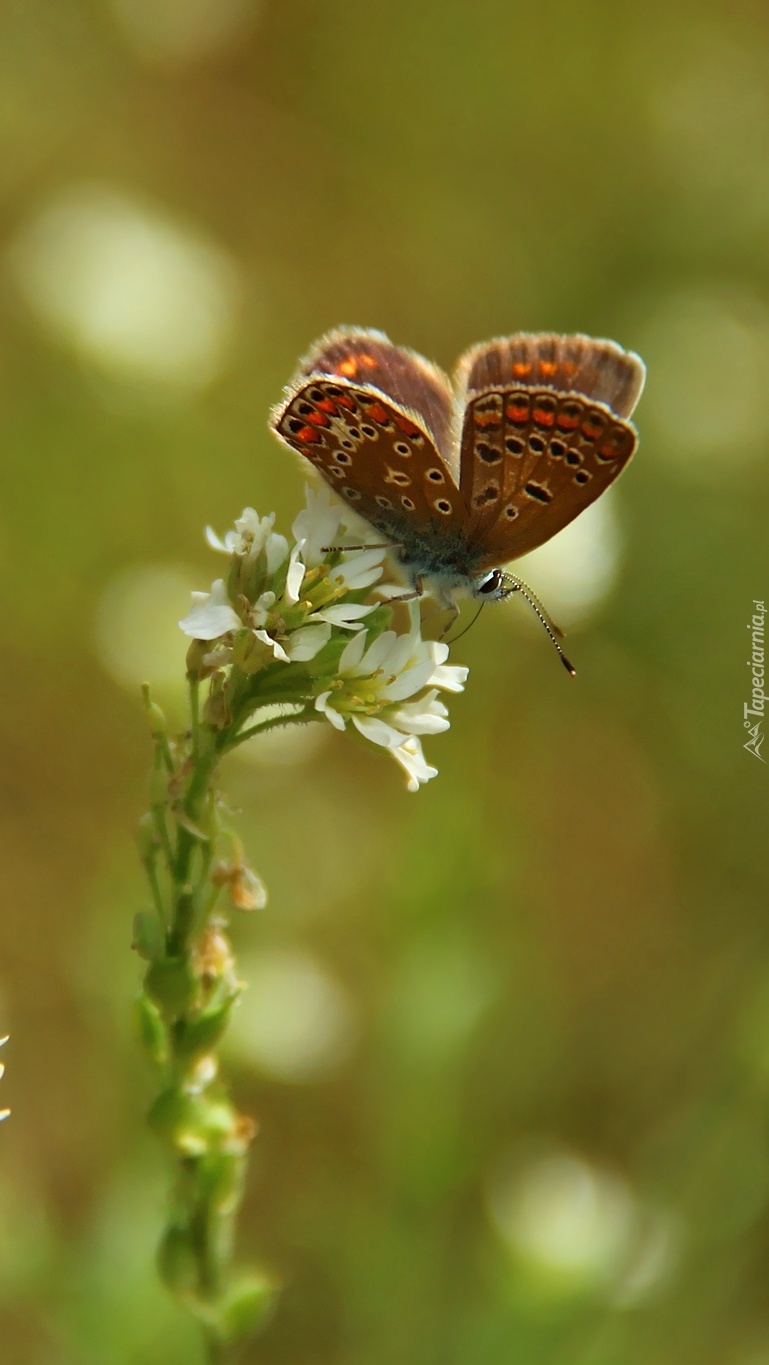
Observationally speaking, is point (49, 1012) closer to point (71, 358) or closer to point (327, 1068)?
point (327, 1068)

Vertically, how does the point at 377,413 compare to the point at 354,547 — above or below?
above

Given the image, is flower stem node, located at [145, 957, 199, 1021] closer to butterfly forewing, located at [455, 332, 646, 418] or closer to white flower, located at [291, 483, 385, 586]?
white flower, located at [291, 483, 385, 586]

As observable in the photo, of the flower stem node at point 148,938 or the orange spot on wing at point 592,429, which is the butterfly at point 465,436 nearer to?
the orange spot on wing at point 592,429

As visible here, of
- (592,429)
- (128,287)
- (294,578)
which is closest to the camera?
(294,578)

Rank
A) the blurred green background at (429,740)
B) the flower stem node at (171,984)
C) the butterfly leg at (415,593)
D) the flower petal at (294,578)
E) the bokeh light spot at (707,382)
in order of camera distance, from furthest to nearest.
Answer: the bokeh light spot at (707,382) < the blurred green background at (429,740) < the butterfly leg at (415,593) < the flower petal at (294,578) < the flower stem node at (171,984)

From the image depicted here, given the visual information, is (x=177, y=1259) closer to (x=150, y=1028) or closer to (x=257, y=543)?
(x=150, y=1028)

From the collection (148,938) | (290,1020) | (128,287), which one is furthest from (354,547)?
(128,287)

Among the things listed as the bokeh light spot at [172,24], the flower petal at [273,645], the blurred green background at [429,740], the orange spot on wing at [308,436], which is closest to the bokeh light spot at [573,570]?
the blurred green background at [429,740]

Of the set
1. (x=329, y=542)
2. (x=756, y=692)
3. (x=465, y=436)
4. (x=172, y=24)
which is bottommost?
(x=329, y=542)
